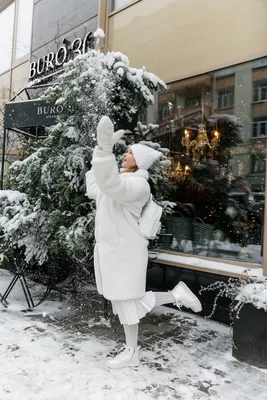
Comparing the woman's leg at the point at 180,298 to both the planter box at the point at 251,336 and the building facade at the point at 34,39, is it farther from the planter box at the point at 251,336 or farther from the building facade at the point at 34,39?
the building facade at the point at 34,39

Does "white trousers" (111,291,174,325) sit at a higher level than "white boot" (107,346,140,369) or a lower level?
higher

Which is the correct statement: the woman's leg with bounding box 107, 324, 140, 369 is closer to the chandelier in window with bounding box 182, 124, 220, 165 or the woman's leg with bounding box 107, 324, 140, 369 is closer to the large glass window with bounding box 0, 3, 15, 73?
the chandelier in window with bounding box 182, 124, 220, 165

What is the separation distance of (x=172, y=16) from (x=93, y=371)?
4.81 m

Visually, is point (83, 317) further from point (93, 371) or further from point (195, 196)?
point (195, 196)

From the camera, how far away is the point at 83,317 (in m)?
4.16

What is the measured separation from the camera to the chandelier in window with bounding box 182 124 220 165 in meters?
4.83

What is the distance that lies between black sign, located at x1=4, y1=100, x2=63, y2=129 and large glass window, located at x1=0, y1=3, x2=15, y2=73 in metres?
5.65

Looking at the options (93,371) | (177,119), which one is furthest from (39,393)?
(177,119)

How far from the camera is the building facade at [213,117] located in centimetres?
431

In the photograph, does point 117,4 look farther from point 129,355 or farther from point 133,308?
point 129,355

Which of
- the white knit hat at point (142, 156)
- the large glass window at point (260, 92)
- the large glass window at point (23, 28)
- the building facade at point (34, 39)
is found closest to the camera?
the white knit hat at point (142, 156)

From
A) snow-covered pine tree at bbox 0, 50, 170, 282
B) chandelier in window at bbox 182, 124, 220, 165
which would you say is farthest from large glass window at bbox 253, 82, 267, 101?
snow-covered pine tree at bbox 0, 50, 170, 282

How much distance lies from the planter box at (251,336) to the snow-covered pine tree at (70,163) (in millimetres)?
1658

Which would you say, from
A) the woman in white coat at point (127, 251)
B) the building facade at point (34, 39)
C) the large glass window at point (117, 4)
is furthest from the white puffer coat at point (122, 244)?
the large glass window at point (117, 4)
